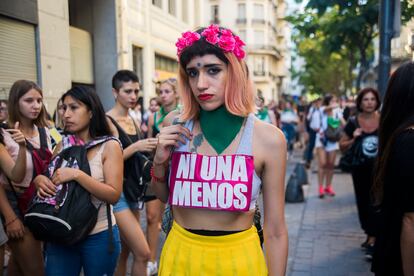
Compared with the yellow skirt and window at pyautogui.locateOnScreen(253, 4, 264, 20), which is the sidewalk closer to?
the yellow skirt

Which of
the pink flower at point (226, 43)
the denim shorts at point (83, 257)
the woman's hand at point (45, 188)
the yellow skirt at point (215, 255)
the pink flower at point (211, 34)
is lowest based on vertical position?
the denim shorts at point (83, 257)

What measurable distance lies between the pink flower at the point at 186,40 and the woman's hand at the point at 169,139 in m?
0.36

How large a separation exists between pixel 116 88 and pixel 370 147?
298cm

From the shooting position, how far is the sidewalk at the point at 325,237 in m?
4.68

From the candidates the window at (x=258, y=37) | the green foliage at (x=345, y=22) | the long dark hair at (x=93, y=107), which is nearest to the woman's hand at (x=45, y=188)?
the long dark hair at (x=93, y=107)

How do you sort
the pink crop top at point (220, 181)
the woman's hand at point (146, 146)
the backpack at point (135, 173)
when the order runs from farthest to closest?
the backpack at point (135, 173)
the woman's hand at point (146, 146)
the pink crop top at point (220, 181)

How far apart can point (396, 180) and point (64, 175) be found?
6.53 feet

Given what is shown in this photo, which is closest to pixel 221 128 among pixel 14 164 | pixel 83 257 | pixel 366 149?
pixel 83 257

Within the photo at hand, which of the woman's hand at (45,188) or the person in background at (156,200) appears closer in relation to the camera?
the woman's hand at (45,188)

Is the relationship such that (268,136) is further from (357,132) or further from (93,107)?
(357,132)

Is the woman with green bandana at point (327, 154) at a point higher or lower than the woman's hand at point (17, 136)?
lower

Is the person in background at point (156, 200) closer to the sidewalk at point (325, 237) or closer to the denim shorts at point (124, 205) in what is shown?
the denim shorts at point (124, 205)

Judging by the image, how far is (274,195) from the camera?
6.52 ft

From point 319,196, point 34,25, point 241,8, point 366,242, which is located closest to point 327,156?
point 319,196
